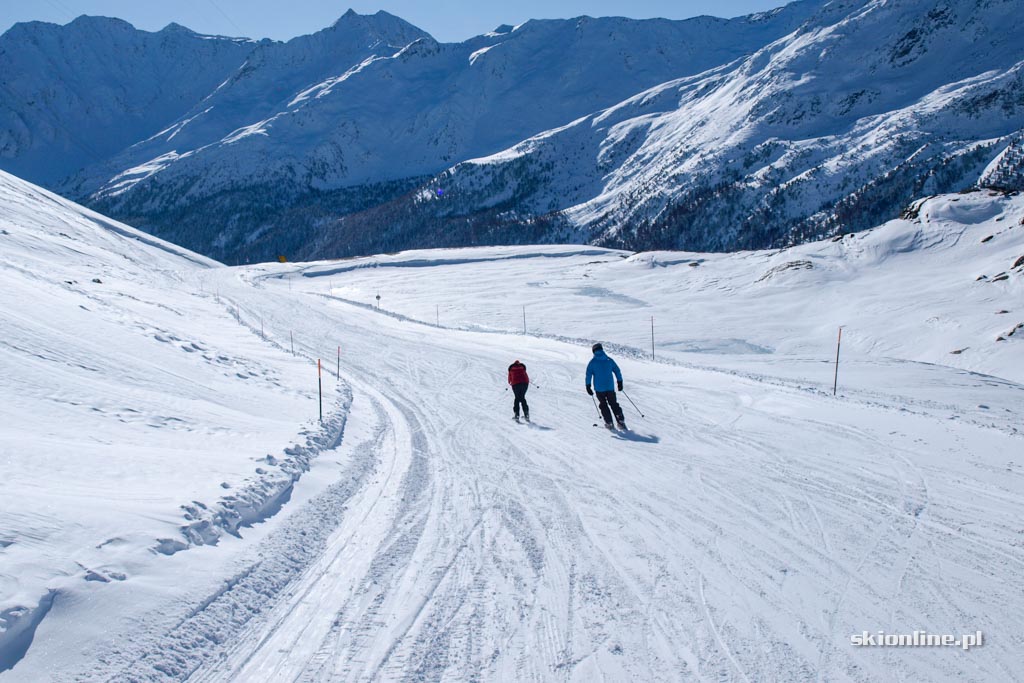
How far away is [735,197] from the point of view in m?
132

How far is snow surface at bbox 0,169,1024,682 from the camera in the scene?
14.8 ft

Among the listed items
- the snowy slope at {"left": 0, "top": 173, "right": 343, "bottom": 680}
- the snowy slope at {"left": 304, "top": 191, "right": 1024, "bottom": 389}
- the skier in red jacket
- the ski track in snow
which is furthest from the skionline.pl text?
the snowy slope at {"left": 304, "top": 191, "right": 1024, "bottom": 389}

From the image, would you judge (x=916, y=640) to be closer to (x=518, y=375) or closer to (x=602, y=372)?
(x=602, y=372)

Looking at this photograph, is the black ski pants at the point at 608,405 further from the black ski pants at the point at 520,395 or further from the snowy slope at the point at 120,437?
the snowy slope at the point at 120,437

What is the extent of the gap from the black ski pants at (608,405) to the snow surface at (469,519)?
0.47 m

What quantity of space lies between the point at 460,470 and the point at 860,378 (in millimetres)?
16432

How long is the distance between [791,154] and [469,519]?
15406 centimetres

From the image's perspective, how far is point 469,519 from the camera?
7.24m

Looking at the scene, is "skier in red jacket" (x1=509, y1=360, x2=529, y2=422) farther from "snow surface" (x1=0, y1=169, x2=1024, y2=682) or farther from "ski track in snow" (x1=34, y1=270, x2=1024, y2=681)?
"ski track in snow" (x1=34, y1=270, x2=1024, y2=681)

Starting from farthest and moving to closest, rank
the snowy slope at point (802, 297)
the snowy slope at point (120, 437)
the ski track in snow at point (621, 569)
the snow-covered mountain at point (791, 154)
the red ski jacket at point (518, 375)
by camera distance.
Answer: the snow-covered mountain at point (791, 154), the snowy slope at point (802, 297), the red ski jacket at point (518, 375), the snowy slope at point (120, 437), the ski track in snow at point (621, 569)

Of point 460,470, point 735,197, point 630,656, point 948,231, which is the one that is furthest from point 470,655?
point 735,197

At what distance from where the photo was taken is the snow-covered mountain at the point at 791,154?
12194cm

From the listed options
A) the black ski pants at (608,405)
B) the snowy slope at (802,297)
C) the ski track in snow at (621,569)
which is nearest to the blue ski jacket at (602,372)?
the black ski pants at (608,405)

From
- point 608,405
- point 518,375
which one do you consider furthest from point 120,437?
point 608,405
